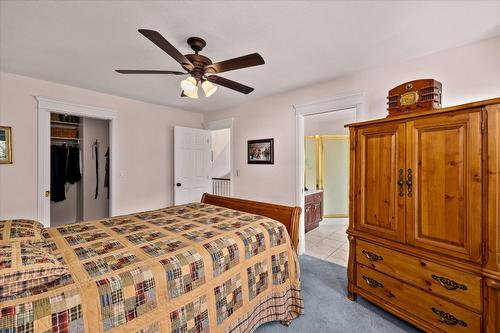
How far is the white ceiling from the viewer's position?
155 centimetres

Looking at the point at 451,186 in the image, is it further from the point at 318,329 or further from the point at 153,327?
the point at 153,327

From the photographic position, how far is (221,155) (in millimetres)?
6031

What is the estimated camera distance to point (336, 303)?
2131 mm

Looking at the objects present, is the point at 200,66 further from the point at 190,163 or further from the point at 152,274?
the point at 190,163

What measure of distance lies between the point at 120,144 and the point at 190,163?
49.4 inches

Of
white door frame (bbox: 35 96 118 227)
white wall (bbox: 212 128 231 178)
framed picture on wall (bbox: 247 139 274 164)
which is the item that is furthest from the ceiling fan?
white wall (bbox: 212 128 231 178)

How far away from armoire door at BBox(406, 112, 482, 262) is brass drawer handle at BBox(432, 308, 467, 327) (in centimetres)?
45

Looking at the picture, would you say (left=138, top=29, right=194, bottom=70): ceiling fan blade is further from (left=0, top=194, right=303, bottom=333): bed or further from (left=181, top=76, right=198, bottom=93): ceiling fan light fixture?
(left=0, top=194, right=303, bottom=333): bed

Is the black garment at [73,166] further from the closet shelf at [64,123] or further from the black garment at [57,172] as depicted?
the closet shelf at [64,123]

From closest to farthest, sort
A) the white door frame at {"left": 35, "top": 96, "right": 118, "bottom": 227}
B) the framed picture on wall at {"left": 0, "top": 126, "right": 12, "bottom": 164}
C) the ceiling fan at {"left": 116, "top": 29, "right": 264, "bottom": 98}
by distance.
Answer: the ceiling fan at {"left": 116, "top": 29, "right": 264, "bottom": 98} < the framed picture on wall at {"left": 0, "top": 126, "right": 12, "bottom": 164} < the white door frame at {"left": 35, "top": 96, "right": 118, "bottom": 227}

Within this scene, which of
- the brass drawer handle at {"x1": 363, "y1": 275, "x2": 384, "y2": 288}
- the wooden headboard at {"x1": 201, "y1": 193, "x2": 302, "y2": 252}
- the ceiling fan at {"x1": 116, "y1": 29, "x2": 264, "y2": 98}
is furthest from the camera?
the wooden headboard at {"x1": 201, "y1": 193, "x2": 302, "y2": 252}

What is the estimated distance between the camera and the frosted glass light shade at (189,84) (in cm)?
180

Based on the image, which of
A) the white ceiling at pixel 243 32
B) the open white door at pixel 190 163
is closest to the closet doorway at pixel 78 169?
the open white door at pixel 190 163

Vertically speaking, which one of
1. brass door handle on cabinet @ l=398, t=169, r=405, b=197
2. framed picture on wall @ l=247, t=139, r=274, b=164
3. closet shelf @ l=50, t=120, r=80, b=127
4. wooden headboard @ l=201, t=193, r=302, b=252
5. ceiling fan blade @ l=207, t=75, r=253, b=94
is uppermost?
closet shelf @ l=50, t=120, r=80, b=127
